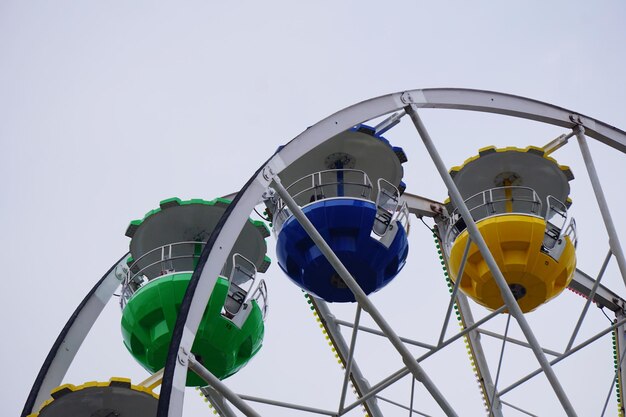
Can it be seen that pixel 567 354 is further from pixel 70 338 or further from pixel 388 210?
pixel 70 338

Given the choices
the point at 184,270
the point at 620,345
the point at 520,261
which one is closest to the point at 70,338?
the point at 184,270

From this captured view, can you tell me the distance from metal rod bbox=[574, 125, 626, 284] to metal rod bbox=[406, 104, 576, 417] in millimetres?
2018

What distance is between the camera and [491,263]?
54.3 feet

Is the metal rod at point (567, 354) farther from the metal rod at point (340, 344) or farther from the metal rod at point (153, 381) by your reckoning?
the metal rod at point (153, 381)

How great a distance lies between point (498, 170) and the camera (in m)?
20.4

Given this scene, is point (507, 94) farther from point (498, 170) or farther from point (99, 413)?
point (99, 413)

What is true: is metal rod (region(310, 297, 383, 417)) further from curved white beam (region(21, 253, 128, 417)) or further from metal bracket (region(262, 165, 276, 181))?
metal bracket (region(262, 165, 276, 181))

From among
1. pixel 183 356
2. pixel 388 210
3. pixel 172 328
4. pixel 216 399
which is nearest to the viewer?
pixel 183 356

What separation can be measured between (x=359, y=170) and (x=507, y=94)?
312cm

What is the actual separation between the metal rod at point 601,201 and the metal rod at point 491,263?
202 cm

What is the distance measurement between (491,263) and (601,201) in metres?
2.41

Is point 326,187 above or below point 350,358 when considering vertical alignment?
above

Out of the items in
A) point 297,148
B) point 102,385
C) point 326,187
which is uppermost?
point 326,187

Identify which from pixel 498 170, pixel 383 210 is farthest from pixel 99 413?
pixel 498 170
